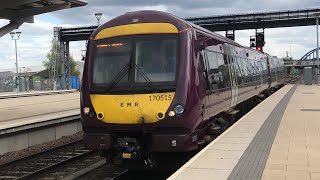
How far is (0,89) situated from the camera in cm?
5534

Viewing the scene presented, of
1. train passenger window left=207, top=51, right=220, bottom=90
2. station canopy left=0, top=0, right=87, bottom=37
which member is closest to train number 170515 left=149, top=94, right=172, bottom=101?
train passenger window left=207, top=51, right=220, bottom=90

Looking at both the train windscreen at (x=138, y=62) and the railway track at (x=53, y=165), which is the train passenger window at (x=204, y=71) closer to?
the train windscreen at (x=138, y=62)

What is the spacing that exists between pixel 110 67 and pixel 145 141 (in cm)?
162

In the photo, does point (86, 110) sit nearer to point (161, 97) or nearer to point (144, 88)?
point (144, 88)

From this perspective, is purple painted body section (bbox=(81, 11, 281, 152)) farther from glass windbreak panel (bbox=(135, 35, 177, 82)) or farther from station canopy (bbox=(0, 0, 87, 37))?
station canopy (bbox=(0, 0, 87, 37))

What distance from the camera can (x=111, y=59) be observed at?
916 centimetres

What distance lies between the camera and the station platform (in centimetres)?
705

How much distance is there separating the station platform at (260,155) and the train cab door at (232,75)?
2.53 feet

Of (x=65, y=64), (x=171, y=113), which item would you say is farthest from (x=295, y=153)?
(x=65, y=64)

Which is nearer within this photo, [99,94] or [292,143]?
[99,94]

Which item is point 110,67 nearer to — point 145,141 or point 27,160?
point 145,141

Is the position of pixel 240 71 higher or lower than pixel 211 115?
higher

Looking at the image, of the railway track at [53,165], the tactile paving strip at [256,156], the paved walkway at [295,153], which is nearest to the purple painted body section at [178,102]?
the tactile paving strip at [256,156]

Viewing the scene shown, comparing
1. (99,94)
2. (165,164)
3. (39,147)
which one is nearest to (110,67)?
(99,94)
